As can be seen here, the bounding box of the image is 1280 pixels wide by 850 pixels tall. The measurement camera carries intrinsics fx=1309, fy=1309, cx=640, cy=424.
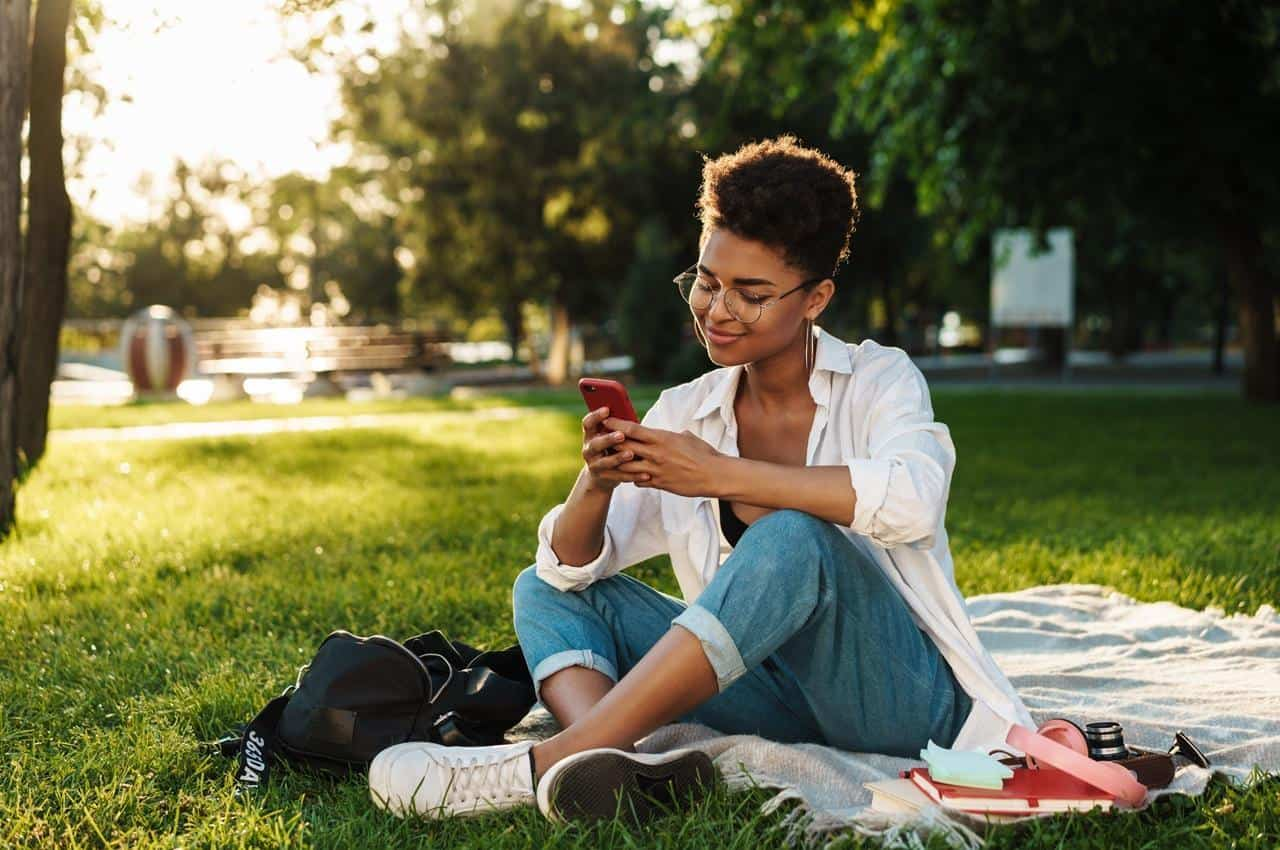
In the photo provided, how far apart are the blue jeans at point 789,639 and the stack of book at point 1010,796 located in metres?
0.25

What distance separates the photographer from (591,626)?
3285 millimetres

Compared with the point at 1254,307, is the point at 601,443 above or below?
below

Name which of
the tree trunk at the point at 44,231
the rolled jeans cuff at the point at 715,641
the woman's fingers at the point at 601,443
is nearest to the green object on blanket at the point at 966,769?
the rolled jeans cuff at the point at 715,641

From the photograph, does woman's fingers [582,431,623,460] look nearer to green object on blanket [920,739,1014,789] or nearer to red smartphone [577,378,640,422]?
red smartphone [577,378,640,422]

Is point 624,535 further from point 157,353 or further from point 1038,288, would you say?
point 1038,288

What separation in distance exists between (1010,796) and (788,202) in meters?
1.39

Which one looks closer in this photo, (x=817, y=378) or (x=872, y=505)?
(x=872, y=505)

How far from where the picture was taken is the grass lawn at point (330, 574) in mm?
2896

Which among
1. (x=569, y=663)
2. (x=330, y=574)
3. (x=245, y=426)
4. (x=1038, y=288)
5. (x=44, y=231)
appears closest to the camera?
(x=569, y=663)

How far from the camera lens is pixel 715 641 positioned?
2779mm

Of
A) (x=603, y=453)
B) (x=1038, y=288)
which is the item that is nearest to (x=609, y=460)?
(x=603, y=453)

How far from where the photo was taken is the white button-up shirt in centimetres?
281

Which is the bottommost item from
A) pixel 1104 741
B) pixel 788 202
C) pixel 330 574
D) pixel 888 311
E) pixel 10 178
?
pixel 330 574

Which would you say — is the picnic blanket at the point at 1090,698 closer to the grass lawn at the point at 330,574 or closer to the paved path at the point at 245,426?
the grass lawn at the point at 330,574
